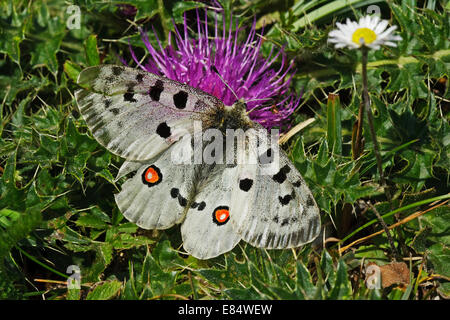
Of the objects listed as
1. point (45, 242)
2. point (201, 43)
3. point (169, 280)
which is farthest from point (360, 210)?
point (45, 242)

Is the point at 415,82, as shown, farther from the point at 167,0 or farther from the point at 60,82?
the point at 60,82

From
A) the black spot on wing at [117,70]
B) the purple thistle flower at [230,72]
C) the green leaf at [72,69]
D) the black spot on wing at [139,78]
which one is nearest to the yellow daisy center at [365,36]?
the purple thistle flower at [230,72]

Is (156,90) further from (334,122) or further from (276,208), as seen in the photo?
(334,122)

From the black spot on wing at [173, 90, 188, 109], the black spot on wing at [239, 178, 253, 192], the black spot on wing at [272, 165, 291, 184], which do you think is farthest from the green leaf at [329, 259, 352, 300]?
the black spot on wing at [173, 90, 188, 109]

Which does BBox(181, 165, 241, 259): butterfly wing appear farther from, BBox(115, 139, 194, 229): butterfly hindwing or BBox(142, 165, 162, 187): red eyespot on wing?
BBox(142, 165, 162, 187): red eyespot on wing

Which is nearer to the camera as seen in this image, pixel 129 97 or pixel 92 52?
pixel 129 97

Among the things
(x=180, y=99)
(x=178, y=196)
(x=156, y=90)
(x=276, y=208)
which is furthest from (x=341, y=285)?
(x=156, y=90)
